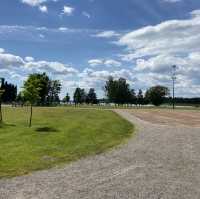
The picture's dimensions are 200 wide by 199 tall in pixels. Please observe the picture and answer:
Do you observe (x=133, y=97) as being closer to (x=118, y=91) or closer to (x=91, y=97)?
(x=118, y=91)

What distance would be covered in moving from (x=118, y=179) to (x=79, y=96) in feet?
469

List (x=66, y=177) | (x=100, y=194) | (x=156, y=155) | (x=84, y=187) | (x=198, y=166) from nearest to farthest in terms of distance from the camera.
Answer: (x=100, y=194)
(x=84, y=187)
(x=66, y=177)
(x=198, y=166)
(x=156, y=155)

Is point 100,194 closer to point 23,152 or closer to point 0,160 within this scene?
point 0,160

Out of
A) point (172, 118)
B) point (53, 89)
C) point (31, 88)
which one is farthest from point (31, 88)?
point (53, 89)

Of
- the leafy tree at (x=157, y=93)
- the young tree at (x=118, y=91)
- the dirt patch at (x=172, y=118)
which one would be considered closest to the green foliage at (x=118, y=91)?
the young tree at (x=118, y=91)

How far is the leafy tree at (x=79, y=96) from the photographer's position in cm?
15210

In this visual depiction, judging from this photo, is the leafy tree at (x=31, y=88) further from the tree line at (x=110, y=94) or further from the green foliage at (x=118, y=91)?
the green foliage at (x=118, y=91)

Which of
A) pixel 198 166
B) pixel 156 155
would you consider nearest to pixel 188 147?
pixel 156 155

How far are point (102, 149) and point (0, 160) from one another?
14.6ft

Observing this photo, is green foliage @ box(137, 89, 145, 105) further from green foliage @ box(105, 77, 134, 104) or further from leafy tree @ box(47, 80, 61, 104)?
leafy tree @ box(47, 80, 61, 104)

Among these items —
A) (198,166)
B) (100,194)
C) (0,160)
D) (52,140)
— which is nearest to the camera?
(100,194)

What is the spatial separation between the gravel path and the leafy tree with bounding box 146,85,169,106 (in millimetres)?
120477

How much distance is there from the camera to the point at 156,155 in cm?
1461

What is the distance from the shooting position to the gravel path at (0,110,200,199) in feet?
28.2
